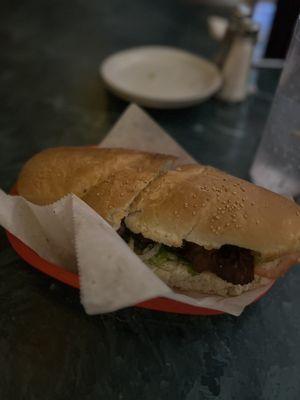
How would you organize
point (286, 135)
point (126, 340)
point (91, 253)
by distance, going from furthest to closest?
1. point (286, 135)
2. point (126, 340)
3. point (91, 253)

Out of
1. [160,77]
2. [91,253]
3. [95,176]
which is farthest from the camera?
[160,77]

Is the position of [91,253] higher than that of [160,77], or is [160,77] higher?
[91,253]

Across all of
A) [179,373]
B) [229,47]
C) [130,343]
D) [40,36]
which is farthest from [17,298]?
[40,36]

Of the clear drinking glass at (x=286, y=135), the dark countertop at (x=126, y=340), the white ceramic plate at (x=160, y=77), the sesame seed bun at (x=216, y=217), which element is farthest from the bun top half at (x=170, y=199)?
the white ceramic plate at (x=160, y=77)

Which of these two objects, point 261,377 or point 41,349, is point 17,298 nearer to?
point 41,349

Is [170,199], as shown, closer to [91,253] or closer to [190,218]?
[190,218]

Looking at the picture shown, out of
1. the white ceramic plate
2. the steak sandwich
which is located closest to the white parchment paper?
the steak sandwich

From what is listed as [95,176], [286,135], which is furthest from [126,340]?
[286,135]
